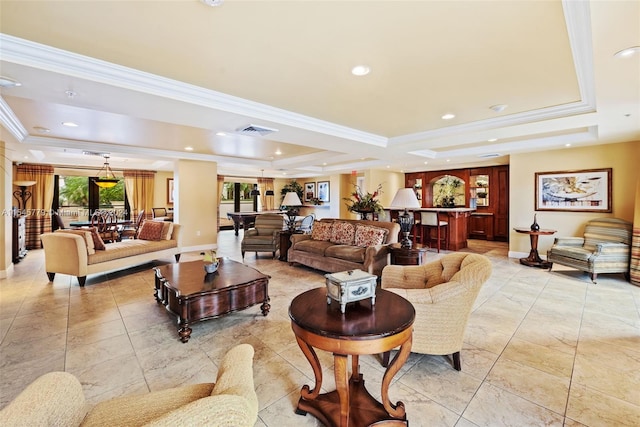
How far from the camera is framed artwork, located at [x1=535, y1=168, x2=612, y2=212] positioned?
528 cm

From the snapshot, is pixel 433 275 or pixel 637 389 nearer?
pixel 637 389

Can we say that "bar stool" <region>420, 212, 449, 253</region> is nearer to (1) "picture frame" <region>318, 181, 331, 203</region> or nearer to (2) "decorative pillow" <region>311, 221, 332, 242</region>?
(2) "decorative pillow" <region>311, 221, 332, 242</region>

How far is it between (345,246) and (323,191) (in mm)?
8056

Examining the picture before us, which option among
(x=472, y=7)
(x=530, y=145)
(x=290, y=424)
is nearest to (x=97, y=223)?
(x=290, y=424)

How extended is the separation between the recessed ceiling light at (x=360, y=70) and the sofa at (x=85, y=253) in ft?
14.6

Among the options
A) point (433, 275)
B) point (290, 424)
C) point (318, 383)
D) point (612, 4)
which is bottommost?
point (290, 424)

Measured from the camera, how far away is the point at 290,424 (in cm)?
167

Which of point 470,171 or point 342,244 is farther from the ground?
point 470,171

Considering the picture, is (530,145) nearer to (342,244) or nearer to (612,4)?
(342,244)

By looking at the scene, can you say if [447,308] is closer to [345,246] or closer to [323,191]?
[345,246]

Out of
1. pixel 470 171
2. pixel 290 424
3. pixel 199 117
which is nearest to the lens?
pixel 290 424

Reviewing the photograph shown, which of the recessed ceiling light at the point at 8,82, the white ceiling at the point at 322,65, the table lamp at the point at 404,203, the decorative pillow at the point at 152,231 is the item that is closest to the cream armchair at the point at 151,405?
the white ceiling at the point at 322,65

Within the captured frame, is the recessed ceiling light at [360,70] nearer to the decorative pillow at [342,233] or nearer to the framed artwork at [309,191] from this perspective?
the decorative pillow at [342,233]

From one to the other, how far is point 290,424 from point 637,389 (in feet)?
7.83
